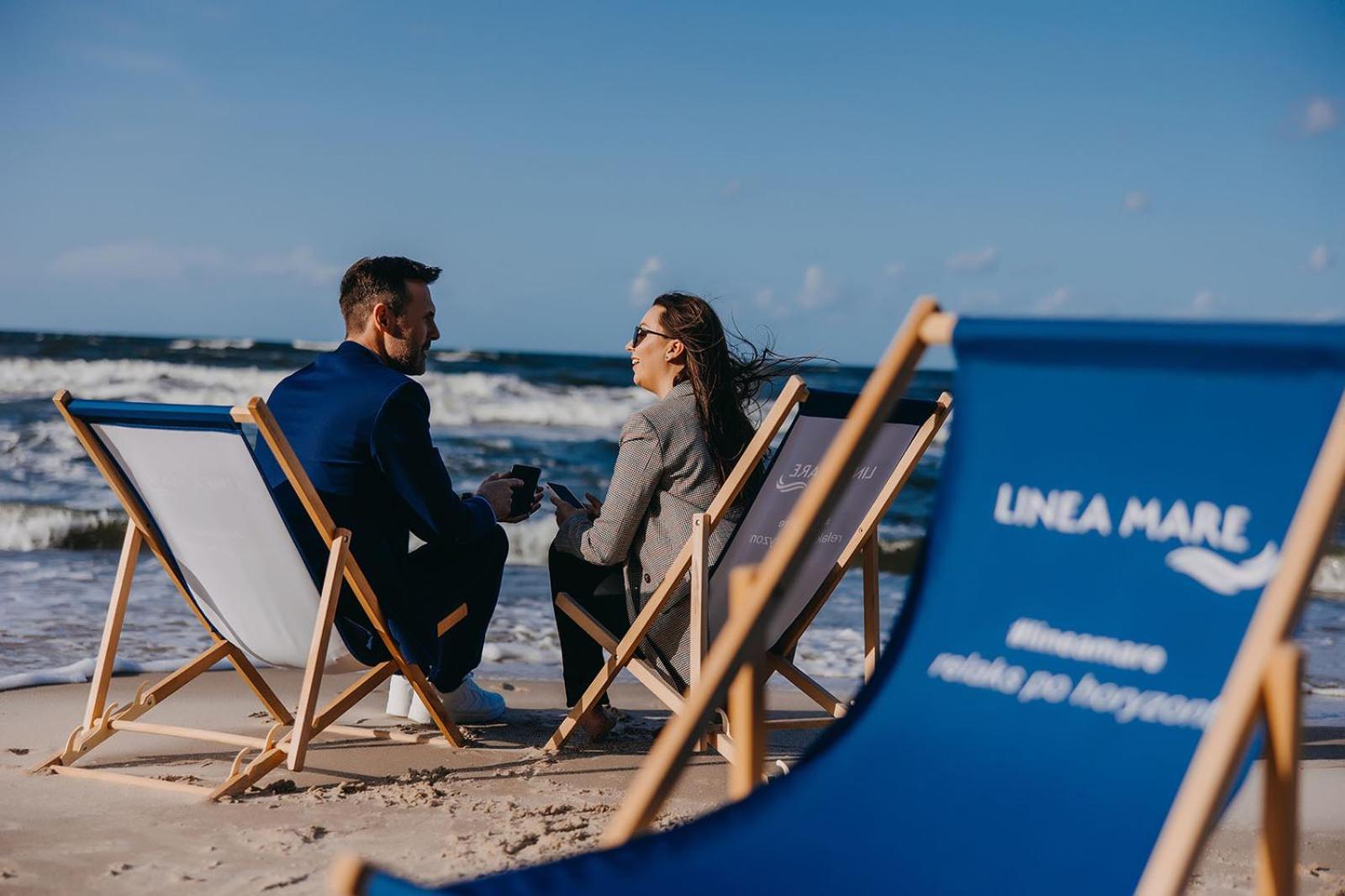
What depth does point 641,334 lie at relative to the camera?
14.1 ft

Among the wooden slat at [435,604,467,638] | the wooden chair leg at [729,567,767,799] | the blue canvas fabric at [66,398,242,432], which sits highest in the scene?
the blue canvas fabric at [66,398,242,432]

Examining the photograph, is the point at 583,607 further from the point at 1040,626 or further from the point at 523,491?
the point at 1040,626

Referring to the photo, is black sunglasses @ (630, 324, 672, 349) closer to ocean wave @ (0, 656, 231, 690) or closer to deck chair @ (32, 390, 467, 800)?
deck chair @ (32, 390, 467, 800)

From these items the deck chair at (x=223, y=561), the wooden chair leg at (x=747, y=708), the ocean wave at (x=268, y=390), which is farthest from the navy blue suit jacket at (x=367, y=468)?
the ocean wave at (x=268, y=390)

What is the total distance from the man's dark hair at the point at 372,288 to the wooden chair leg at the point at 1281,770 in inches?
122

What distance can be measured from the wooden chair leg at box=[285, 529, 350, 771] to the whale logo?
2.24 meters

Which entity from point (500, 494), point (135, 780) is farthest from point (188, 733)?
point (500, 494)

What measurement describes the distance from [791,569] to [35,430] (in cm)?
1680

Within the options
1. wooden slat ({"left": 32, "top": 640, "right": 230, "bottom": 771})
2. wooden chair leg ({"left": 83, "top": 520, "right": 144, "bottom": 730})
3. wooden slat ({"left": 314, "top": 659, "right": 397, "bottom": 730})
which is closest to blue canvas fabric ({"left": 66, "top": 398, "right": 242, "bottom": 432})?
wooden chair leg ({"left": 83, "top": 520, "right": 144, "bottom": 730})

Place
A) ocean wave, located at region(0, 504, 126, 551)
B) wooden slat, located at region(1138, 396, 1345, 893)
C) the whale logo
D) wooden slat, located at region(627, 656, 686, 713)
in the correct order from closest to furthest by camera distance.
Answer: wooden slat, located at region(1138, 396, 1345, 893)
the whale logo
wooden slat, located at region(627, 656, 686, 713)
ocean wave, located at region(0, 504, 126, 551)

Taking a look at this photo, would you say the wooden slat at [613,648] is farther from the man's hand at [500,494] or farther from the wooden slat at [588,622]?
the man's hand at [500,494]

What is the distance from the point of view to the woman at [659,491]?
4.15 meters

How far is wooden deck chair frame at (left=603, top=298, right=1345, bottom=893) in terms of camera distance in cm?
143

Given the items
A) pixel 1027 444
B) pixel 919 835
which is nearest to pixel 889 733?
pixel 919 835
